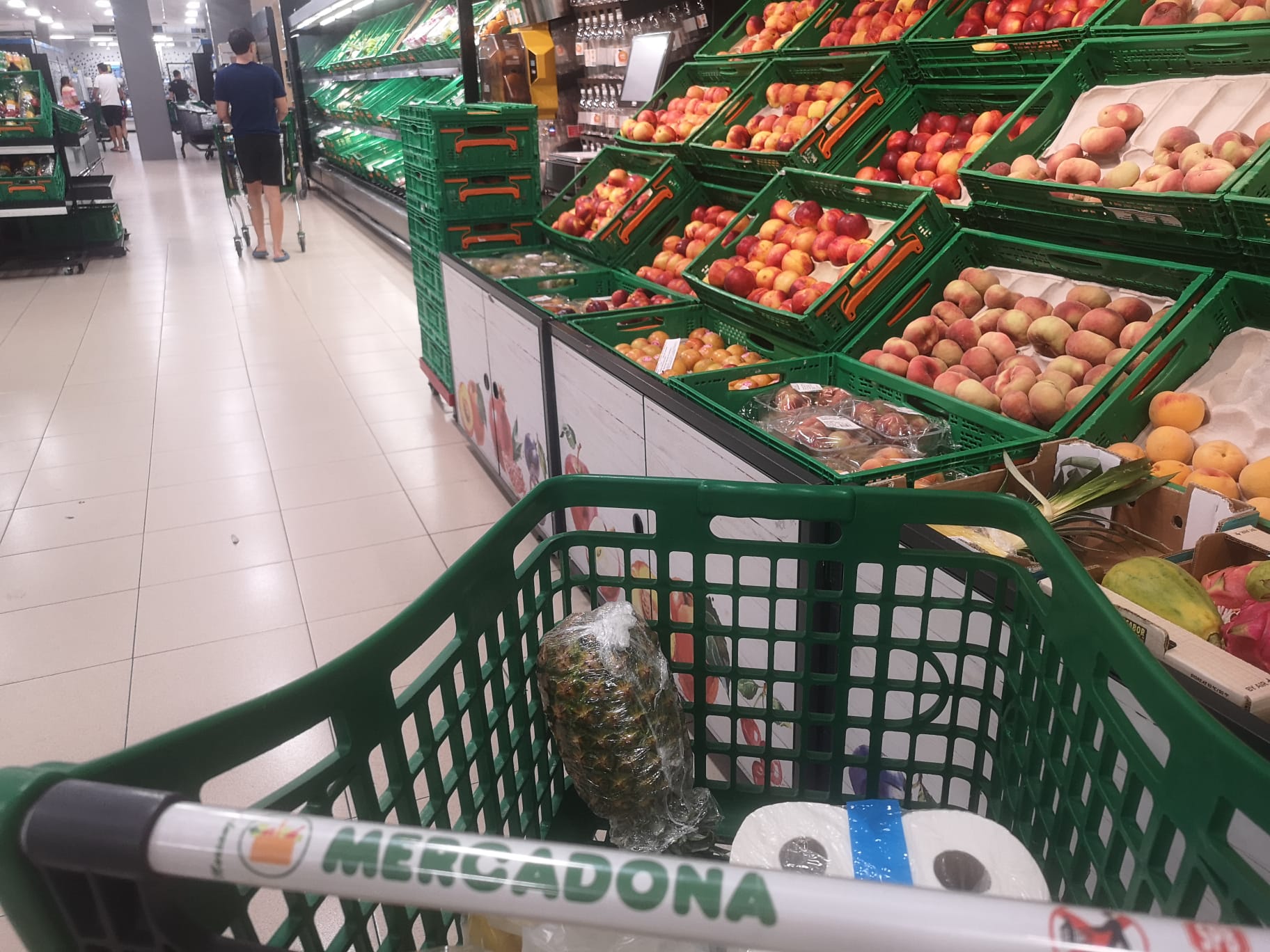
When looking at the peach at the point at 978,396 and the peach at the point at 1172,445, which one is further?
the peach at the point at 978,396

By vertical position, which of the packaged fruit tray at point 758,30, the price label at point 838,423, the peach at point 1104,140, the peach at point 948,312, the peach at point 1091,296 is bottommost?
the price label at point 838,423

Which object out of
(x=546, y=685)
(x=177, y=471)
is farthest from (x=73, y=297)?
(x=546, y=685)

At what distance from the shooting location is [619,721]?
1022 millimetres

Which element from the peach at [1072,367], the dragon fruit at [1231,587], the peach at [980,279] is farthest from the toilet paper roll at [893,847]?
the peach at [980,279]

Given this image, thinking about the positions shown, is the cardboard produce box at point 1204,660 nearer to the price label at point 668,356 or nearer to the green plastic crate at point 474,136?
the price label at point 668,356

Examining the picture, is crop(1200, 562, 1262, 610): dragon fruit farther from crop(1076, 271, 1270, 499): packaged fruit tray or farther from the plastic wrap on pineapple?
the plastic wrap on pineapple

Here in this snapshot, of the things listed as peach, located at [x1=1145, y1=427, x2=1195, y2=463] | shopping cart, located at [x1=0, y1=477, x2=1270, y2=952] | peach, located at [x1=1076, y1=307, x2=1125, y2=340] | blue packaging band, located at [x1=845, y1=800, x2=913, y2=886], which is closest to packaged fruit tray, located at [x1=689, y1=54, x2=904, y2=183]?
peach, located at [x1=1076, y1=307, x2=1125, y2=340]

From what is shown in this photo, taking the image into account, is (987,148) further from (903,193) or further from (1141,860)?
(1141,860)

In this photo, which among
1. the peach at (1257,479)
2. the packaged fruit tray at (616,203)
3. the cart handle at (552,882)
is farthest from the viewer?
the packaged fruit tray at (616,203)

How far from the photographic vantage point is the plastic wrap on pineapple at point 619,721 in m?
1.02

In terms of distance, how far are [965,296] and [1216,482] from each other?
3.12ft

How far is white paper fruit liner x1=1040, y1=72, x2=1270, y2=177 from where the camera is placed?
2.20 m

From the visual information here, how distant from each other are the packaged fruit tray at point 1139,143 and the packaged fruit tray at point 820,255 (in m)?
0.23

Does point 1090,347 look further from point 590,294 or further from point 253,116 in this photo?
point 253,116
